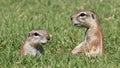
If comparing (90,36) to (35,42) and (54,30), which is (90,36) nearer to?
(35,42)

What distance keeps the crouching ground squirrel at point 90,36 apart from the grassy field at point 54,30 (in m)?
0.26

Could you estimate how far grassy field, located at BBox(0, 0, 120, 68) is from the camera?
820 centimetres

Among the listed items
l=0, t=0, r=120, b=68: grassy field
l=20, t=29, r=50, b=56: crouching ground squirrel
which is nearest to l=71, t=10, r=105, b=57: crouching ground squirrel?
l=0, t=0, r=120, b=68: grassy field

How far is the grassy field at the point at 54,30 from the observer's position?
323 inches

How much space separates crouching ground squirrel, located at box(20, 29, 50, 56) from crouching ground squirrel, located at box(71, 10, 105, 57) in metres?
0.62

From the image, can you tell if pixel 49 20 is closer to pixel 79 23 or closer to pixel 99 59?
pixel 79 23

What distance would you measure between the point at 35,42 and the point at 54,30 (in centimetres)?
151

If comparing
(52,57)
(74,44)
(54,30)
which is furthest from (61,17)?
(52,57)

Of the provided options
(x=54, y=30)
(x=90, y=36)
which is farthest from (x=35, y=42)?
(x=54, y=30)

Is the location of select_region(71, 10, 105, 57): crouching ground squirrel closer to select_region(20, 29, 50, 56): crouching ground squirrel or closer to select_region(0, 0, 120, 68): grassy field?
select_region(0, 0, 120, 68): grassy field

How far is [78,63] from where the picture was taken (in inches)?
317

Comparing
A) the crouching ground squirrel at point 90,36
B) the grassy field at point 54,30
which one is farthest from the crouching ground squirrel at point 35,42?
the crouching ground squirrel at point 90,36

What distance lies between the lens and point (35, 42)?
32.2ft

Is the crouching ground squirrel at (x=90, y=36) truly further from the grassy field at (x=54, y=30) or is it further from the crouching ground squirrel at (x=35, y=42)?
the crouching ground squirrel at (x=35, y=42)
